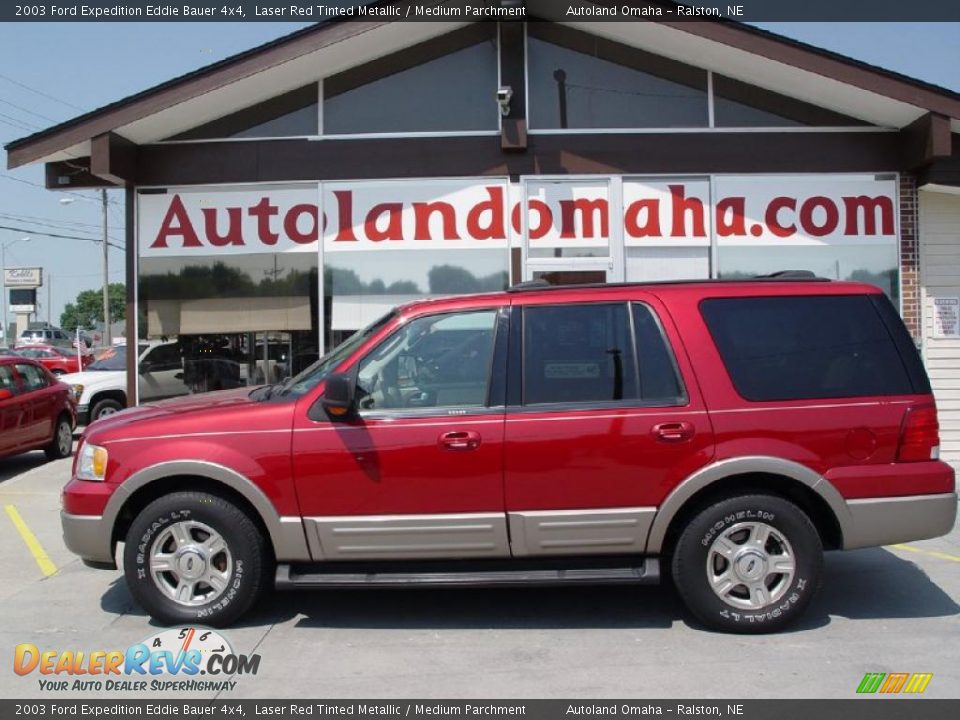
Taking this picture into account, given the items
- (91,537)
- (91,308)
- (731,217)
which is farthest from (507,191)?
(91,308)

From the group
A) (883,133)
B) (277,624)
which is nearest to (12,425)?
(277,624)

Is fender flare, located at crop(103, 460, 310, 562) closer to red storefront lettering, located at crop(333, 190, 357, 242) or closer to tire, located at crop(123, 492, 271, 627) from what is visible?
tire, located at crop(123, 492, 271, 627)

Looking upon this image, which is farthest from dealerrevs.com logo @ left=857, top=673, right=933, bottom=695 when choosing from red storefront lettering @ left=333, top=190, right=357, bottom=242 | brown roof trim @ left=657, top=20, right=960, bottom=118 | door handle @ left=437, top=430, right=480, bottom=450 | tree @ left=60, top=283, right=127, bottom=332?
tree @ left=60, top=283, right=127, bottom=332

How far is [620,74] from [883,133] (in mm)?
3068

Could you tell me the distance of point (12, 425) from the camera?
35.6ft

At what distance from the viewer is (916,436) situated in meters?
4.88

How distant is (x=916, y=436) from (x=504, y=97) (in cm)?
614

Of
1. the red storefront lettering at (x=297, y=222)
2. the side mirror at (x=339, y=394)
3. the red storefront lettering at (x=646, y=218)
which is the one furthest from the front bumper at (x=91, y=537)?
the red storefront lettering at (x=646, y=218)

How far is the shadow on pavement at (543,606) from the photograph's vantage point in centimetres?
519

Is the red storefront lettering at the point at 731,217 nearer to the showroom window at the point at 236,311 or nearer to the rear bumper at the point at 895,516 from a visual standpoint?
the showroom window at the point at 236,311

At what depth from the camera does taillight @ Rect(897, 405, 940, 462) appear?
488cm

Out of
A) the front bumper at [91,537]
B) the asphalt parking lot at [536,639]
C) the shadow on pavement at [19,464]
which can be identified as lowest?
the asphalt parking lot at [536,639]

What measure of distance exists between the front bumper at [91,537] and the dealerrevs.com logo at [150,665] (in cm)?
52

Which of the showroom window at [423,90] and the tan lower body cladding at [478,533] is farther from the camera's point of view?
the showroom window at [423,90]
